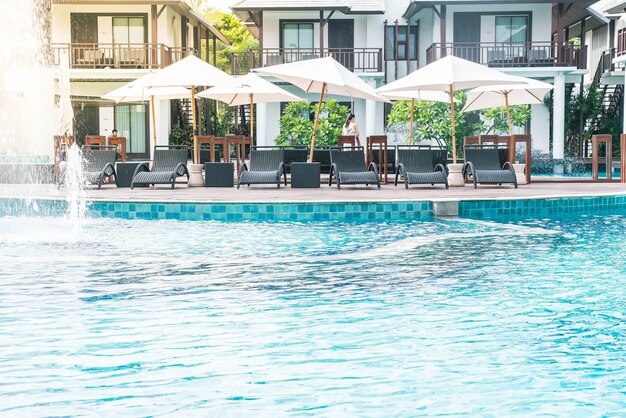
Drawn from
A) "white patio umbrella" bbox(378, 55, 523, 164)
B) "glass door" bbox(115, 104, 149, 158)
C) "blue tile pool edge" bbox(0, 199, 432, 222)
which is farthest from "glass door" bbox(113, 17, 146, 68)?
"blue tile pool edge" bbox(0, 199, 432, 222)

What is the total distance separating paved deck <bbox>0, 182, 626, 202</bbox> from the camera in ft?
39.0

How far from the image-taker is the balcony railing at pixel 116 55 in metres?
27.2

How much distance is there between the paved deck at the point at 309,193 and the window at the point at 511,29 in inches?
504

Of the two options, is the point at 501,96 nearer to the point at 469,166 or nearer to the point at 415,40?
the point at 469,166

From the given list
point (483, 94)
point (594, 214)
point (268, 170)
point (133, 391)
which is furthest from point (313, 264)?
point (483, 94)

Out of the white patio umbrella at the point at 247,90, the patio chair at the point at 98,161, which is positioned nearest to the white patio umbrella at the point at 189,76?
the white patio umbrella at the point at 247,90

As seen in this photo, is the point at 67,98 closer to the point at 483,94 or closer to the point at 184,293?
the point at 483,94

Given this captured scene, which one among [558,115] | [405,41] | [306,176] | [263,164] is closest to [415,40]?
[405,41]

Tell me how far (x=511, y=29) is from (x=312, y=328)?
79.1 ft

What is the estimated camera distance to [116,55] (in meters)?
28.0

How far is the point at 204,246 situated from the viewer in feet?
28.5

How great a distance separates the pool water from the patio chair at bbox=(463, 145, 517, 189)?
5597 millimetres

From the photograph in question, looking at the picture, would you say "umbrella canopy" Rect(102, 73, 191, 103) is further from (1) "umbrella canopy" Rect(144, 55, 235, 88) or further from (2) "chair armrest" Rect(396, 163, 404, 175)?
(2) "chair armrest" Rect(396, 163, 404, 175)

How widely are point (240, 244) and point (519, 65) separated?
1975 centimetres
